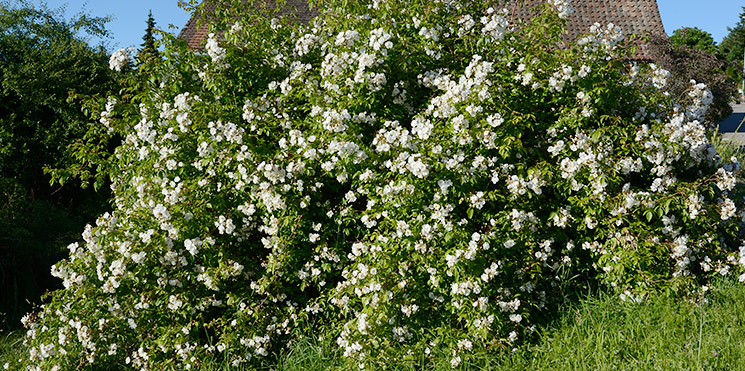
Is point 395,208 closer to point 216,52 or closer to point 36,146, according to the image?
point 216,52

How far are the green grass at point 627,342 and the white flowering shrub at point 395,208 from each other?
0.10m

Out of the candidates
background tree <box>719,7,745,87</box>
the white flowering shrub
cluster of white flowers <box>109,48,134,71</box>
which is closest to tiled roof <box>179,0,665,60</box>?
cluster of white flowers <box>109,48,134,71</box>

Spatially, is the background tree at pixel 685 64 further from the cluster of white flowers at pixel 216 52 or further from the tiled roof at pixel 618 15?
the cluster of white flowers at pixel 216 52

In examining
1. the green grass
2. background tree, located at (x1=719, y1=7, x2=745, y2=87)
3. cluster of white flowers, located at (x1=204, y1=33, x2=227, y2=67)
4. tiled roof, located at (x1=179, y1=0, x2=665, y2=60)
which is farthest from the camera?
background tree, located at (x1=719, y1=7, x2=745, y2=87)

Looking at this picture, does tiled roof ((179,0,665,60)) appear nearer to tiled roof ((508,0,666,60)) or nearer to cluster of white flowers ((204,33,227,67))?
tiled roof ((508,0,666,60))

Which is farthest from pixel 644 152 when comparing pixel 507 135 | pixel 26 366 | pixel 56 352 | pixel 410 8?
pixel 26 366

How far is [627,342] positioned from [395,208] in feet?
4.69

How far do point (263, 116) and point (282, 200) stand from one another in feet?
2.55

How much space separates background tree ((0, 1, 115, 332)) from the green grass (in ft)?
12.4

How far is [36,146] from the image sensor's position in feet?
26.9

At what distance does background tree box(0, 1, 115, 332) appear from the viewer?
6.45m

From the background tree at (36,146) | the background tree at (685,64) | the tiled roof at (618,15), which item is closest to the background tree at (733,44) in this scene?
the tiled roof at (618,15)

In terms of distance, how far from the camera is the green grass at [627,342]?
10.0 ft

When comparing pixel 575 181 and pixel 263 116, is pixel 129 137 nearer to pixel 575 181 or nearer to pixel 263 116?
pixel 263 116
